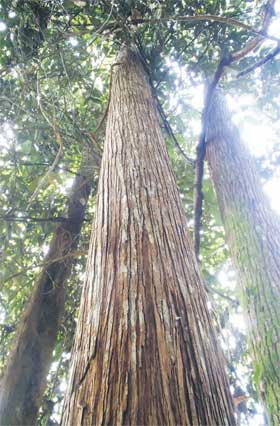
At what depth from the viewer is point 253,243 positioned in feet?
8.10

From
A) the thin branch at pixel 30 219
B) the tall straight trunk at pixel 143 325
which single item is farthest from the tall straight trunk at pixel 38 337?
the tall straight trunk at pixel 143 325

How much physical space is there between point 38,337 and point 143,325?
7.91 ft

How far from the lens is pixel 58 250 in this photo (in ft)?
12.1

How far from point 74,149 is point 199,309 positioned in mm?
3117

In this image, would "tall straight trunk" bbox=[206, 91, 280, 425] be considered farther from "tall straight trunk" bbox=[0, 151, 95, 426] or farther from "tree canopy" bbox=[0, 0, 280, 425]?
"tall straight trunk" bbox=[0, 151, 95, 426]

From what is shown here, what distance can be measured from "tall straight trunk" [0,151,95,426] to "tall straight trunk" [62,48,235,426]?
1951 millimetres

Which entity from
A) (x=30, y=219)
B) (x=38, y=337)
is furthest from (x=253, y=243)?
(x=30, y=219)

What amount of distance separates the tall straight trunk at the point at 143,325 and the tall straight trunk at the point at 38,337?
1.95m

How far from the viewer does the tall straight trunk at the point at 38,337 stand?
253cm

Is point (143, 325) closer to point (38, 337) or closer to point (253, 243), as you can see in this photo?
point (253, 243)

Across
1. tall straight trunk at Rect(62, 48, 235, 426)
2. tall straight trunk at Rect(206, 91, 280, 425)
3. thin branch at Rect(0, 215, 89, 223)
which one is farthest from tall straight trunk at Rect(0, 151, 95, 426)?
tall straight trunk at Rect(62, 48, 235, 426)

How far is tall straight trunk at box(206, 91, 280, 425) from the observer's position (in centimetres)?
197

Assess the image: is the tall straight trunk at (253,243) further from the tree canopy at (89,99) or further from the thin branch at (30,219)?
the thin branch at (30,219)

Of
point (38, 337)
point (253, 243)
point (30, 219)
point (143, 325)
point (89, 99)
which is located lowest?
point (143, 325)
